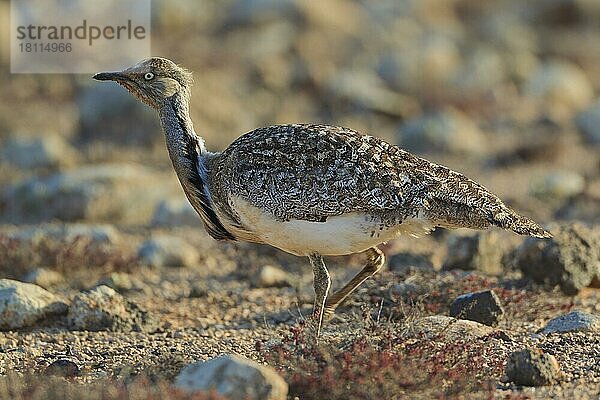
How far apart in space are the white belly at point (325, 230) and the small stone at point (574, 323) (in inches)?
50.0

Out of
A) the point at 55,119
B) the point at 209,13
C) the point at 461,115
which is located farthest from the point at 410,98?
the point at 209,13

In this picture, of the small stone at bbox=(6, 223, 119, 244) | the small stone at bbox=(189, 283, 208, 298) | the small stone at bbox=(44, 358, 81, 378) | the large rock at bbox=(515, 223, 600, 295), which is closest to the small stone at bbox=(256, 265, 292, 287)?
the small stone at bbox=(189, 283, 208, 298)

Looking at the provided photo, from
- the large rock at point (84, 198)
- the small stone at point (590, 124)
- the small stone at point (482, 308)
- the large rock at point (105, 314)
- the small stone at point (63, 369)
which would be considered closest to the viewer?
the small stone at point (63, 369)

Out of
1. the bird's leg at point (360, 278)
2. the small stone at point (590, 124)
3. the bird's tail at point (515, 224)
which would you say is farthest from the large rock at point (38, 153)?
the bird's tail at point (515, 224)

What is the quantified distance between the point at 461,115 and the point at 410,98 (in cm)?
140

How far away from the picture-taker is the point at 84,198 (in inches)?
457

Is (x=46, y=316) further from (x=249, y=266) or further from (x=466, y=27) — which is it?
(x=466, y=27)

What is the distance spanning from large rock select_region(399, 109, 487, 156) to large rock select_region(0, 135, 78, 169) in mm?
4790

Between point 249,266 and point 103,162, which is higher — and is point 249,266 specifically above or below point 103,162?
below

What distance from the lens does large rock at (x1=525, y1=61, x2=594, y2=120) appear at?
18.3 m

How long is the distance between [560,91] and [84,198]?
34.3ft

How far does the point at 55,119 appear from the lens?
16.6 m

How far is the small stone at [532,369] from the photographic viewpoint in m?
5.97

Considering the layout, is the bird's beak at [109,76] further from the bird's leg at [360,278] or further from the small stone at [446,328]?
the small stone at [446,328]
